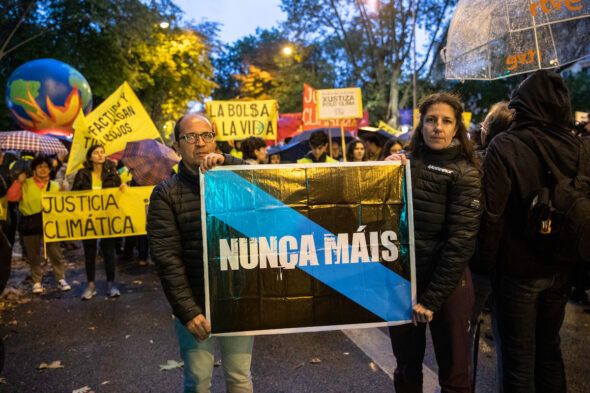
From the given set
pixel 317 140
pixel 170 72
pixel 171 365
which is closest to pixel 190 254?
pixel 171 365

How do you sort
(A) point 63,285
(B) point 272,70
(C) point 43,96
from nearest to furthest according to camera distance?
(A) point 63,285 → (C) point 43,96 → (B) point 272,70

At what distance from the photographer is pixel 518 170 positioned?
8.27 feet

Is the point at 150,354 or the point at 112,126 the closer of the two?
the point at 150,354

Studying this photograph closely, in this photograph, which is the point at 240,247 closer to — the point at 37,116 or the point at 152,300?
the point at 152,300

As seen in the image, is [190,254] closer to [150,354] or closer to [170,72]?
[150,354]

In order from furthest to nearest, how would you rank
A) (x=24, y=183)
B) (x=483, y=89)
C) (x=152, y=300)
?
(x=483, y=89) → (x=24, y=183) → (x=152, y=300)

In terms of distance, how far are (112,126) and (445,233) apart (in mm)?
5226

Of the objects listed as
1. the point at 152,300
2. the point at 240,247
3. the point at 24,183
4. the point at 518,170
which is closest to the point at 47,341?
the point at 152,300

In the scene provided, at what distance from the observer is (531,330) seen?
2611 millimetres

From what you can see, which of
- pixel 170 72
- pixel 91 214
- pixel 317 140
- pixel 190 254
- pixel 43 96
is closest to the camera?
pixel 190 254

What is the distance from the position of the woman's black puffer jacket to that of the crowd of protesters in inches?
169

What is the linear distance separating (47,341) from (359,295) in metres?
3.86

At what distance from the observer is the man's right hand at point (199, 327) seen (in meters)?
2.38

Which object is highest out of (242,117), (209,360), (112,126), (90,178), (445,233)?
(242,117)
